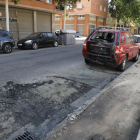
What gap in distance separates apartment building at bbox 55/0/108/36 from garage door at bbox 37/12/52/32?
1945 cm

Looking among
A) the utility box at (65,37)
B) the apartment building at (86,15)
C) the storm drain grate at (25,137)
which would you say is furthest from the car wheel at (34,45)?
the apartment building at (86,15)

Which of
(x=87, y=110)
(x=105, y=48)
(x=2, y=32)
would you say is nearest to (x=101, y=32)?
(x=105, y=48)

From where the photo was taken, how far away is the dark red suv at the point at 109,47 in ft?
21.8

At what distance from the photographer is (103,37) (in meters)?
7.39

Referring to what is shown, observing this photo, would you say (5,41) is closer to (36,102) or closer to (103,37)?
(103,37)

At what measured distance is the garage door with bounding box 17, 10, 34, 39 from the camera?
831 inches

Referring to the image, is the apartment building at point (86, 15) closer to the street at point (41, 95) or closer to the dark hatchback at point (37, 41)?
the dark hatchback at point (37, 41)

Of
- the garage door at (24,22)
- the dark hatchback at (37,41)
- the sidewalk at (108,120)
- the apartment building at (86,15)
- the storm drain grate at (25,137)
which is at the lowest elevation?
the storm drain grate at (25,137)

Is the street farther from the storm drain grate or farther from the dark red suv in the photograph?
the dark red suv

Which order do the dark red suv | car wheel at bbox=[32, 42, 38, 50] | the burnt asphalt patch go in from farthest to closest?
car wheel at bbox=[32, 42, 38, 50]
the dark red suv
the burnt asphalt patch

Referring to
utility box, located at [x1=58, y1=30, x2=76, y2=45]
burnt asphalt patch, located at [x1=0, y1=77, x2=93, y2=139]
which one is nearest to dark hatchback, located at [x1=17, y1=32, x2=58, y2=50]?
utility box, located at [x1=58, y1=30, x2=76, y2=45]

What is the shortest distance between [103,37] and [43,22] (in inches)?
744

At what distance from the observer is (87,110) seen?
145 inches

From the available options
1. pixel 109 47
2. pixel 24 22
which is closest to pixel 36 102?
pixel 109 47
